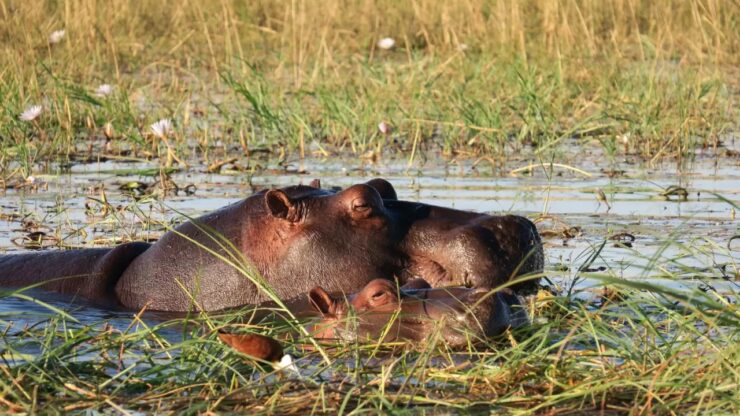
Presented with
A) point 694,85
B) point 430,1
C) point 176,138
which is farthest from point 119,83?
point 430,1

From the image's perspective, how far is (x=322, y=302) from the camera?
4.48 m

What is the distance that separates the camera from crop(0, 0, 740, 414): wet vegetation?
3.60m

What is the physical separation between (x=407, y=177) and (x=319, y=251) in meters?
2.99

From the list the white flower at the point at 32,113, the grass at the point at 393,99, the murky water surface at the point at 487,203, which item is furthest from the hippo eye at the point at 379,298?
the white flower at the point at 32,113

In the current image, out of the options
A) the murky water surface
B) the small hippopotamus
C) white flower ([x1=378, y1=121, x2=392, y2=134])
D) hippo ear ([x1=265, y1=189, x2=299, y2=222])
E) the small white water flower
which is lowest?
the murky water surface

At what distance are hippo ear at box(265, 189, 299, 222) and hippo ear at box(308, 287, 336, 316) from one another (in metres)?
0.71

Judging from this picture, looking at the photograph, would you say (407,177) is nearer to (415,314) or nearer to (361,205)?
(361,205)

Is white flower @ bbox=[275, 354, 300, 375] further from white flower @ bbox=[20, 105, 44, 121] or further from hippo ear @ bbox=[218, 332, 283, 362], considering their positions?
white flower @ bbox=[20, 105, 44, 121]

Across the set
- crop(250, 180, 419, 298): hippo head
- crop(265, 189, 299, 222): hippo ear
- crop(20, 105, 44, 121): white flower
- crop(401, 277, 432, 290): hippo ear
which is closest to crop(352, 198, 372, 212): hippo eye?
crop(250, 180, 419, 298): hippo head

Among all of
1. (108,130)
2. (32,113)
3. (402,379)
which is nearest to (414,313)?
(402,379)

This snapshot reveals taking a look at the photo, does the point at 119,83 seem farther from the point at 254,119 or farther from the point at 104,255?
the point at 104,255

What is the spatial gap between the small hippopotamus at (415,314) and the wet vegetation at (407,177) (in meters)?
0.06

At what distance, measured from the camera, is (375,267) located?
197 inches

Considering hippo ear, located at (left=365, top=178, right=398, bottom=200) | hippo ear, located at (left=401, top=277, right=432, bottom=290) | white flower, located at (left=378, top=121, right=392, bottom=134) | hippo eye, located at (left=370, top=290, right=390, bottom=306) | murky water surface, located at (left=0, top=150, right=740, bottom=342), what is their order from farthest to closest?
white flower, located at (left=378, top=121, right=392, bottom=134)
murky water surface, located at (left=0, top=150, right=740, bottom=342)
hippo ear, located at (left=365, top=178, right=398, bottom=200)
hippo ear, located at (left=401, top=277, right=432, bottom=290)
hippo eye, located at (left=370, top=290, right=390, bottom=306)
